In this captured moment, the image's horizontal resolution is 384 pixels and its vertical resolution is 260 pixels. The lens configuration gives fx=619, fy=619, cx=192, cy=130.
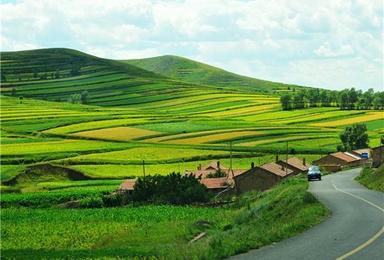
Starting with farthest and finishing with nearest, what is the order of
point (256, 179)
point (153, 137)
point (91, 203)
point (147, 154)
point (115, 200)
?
point (153, 137), point (147, 154), point (256, 179), point (115, 200), point (91, 203)

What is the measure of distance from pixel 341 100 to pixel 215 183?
11090cm

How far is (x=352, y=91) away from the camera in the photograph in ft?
572

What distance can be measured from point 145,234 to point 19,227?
12.7 meters

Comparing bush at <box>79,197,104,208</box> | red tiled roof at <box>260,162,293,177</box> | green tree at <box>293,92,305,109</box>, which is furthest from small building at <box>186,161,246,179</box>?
green tree at <box>293,92,305,109</box>

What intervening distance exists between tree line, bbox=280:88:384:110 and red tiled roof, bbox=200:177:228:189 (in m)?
99.1

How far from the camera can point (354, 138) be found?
112000 mm

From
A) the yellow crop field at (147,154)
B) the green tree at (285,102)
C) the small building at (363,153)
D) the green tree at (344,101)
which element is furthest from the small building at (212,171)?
the green tree at (344,101)

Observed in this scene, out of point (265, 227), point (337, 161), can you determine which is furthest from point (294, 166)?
point (265, 227)

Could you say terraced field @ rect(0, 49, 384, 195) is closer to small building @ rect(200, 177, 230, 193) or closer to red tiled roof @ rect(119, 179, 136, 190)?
red tiled roof @ rect(119, 179, 136, 190)

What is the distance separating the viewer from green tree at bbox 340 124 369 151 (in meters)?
110

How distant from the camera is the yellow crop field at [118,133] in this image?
10500cm

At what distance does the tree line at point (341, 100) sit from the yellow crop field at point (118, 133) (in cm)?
6526

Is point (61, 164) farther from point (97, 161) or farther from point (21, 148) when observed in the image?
point (21, 148)

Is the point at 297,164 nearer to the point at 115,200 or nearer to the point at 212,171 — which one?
the point at 212,171
